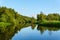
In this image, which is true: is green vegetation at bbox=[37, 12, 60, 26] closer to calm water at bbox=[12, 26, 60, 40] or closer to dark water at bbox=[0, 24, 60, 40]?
dark water at bbox=[0, 24, 60, 40]

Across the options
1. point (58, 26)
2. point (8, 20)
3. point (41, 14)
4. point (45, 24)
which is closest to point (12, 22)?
point (8, 20)

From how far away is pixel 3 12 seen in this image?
62312 mm

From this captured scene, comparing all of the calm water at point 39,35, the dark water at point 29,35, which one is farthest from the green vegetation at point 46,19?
A: the calm water at point 39,35

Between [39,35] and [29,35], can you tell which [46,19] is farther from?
[29,35]

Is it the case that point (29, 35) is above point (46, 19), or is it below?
above

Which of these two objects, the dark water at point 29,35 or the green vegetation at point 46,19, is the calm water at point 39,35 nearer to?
the dark water at point 29,35

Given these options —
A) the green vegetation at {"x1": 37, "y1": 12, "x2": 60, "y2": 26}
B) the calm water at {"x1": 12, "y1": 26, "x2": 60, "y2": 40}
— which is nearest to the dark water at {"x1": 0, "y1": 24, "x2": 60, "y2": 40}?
the calm water at {"x1": 12, "y1": 26, "x2": 60, "y2": 40}

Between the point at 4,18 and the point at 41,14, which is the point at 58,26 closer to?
the point at 4,18

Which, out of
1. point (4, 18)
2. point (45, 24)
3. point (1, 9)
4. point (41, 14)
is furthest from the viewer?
point (41, 14)

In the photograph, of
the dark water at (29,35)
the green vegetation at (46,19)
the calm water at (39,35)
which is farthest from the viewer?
the green vegetation at (46,19)

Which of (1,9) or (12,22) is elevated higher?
(1,9)

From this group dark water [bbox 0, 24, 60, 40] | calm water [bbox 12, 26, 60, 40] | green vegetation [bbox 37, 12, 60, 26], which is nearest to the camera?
dark water [bbox 0, 24, 60, 40]

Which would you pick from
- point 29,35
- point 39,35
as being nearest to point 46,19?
point 39,35

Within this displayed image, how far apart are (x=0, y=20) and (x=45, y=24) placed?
13.6 meters
